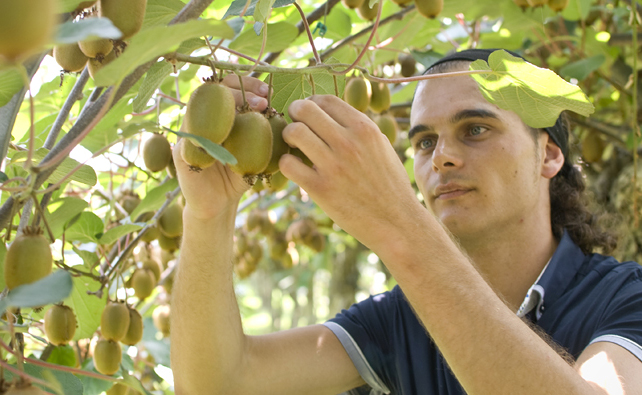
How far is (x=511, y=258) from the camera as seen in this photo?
4.95 ft

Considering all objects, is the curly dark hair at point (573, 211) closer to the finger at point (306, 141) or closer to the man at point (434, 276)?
the man at point (434, 276)

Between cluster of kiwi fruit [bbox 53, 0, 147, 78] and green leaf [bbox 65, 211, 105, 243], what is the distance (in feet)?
1.75

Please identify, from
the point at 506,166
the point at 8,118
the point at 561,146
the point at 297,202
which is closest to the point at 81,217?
the point at 8,118

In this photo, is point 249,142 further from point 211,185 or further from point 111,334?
point 111,334

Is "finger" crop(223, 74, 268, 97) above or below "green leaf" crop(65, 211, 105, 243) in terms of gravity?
above

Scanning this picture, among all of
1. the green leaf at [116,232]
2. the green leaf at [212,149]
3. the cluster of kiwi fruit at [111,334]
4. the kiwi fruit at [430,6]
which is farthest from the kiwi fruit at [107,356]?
the kiwi fruit at [430,6]

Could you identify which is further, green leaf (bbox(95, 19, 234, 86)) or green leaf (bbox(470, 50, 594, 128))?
green leaf (bbox(470, 50, 594, 128))

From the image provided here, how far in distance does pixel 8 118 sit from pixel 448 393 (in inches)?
43.0

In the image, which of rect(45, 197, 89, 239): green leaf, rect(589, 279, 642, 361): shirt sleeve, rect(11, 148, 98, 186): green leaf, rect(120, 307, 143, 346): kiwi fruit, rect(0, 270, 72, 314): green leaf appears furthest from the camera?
rect(120, 307, 143, 346): kiwi fruit

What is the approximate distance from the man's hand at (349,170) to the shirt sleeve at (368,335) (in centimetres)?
69

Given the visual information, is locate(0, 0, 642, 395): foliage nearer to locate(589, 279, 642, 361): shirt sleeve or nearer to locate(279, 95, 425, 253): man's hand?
locate(279, 95, 425, 253): man's hand

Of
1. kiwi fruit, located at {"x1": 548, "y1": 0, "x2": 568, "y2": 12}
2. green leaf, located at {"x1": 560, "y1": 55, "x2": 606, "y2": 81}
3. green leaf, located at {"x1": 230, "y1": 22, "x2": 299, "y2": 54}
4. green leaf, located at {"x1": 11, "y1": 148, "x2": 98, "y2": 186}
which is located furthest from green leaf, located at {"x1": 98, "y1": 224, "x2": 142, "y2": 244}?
green leaf, located at {"x1": 560, "y1": 55, "x2": 606, "y2": 81}

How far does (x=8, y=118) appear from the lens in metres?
0.75

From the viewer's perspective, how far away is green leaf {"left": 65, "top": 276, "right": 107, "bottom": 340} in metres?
1.25
